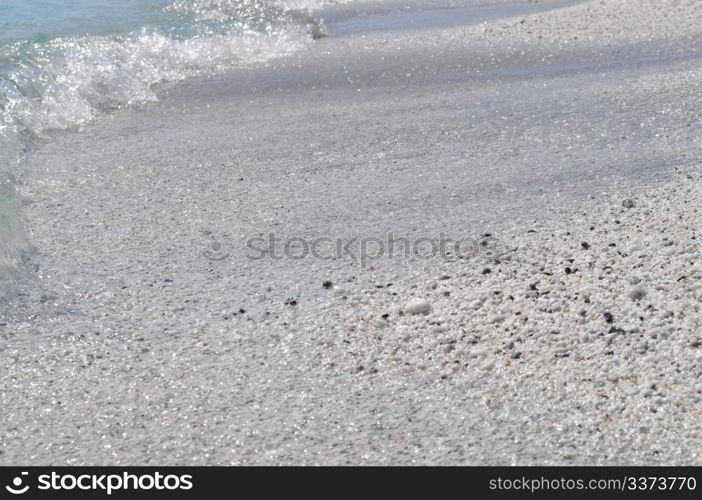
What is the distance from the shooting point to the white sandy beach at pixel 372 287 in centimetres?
246

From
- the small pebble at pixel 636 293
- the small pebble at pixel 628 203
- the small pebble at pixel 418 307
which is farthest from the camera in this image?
the small pebble at pixel 628 203

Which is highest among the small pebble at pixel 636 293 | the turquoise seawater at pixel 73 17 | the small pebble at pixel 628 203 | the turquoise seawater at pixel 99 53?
the turquoise seawater at pixel 73 17

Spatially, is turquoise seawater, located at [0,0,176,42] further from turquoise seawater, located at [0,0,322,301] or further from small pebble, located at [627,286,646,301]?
small pebble, located at [627,286,646,301]

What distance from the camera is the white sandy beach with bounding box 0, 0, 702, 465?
8.08 ft

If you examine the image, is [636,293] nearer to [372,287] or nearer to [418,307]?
[418,307]

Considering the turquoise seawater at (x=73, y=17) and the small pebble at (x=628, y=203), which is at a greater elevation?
the turquoise seawater at (x=73, y=17)

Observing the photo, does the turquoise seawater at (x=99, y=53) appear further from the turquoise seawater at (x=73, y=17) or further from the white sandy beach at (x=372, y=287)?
the white sandy beach at (x=372, y=287)

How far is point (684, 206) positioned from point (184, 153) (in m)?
2.97

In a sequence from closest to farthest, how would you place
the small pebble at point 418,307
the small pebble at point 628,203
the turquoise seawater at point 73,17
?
the small pebble at point 418,307 → the small pebble at point 628,203 → the turquoise seawater at point 73,17

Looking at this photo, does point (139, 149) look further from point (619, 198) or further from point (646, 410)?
point (646, 410)

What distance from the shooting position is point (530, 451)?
2.34m

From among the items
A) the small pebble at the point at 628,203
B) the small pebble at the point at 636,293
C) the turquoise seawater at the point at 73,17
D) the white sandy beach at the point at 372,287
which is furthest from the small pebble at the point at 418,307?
the turquoise seawater at the point at 73,17

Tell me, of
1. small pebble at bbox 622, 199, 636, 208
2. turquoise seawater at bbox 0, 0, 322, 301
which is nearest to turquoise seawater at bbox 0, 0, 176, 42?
turquoise seawater at bbox 0, 0, 322, 301
